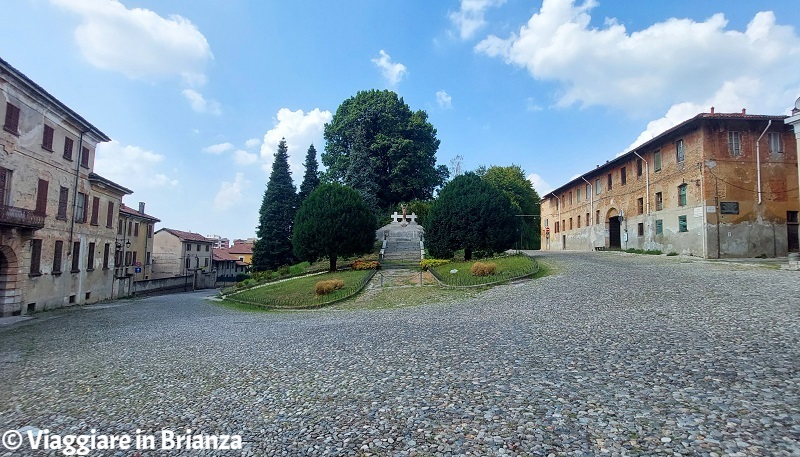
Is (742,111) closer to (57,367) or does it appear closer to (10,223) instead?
(57,367)

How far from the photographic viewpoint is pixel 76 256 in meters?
24.7

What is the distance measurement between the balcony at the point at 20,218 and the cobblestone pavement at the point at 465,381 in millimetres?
7739

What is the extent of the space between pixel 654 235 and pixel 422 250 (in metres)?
17.7

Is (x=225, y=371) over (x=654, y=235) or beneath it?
beneath

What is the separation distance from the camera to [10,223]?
712 inches

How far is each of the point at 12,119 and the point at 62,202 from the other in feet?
18.7

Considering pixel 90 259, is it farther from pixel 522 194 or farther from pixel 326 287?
pixel 522 194

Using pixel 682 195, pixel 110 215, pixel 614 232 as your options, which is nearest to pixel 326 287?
pixel 110 215

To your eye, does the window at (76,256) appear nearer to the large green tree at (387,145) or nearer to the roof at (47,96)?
the roof at (47,96)

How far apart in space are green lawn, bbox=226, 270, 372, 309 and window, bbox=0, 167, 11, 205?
11.5 m

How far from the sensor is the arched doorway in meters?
19.0

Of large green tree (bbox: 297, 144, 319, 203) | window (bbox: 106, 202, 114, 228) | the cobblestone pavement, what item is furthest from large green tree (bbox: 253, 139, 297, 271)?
the cobblestone pavement

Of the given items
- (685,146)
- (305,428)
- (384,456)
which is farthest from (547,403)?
(685,146)

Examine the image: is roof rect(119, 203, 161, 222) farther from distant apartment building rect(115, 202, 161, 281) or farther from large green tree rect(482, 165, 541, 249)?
large green tree rect(482, 165, 541, 249)
